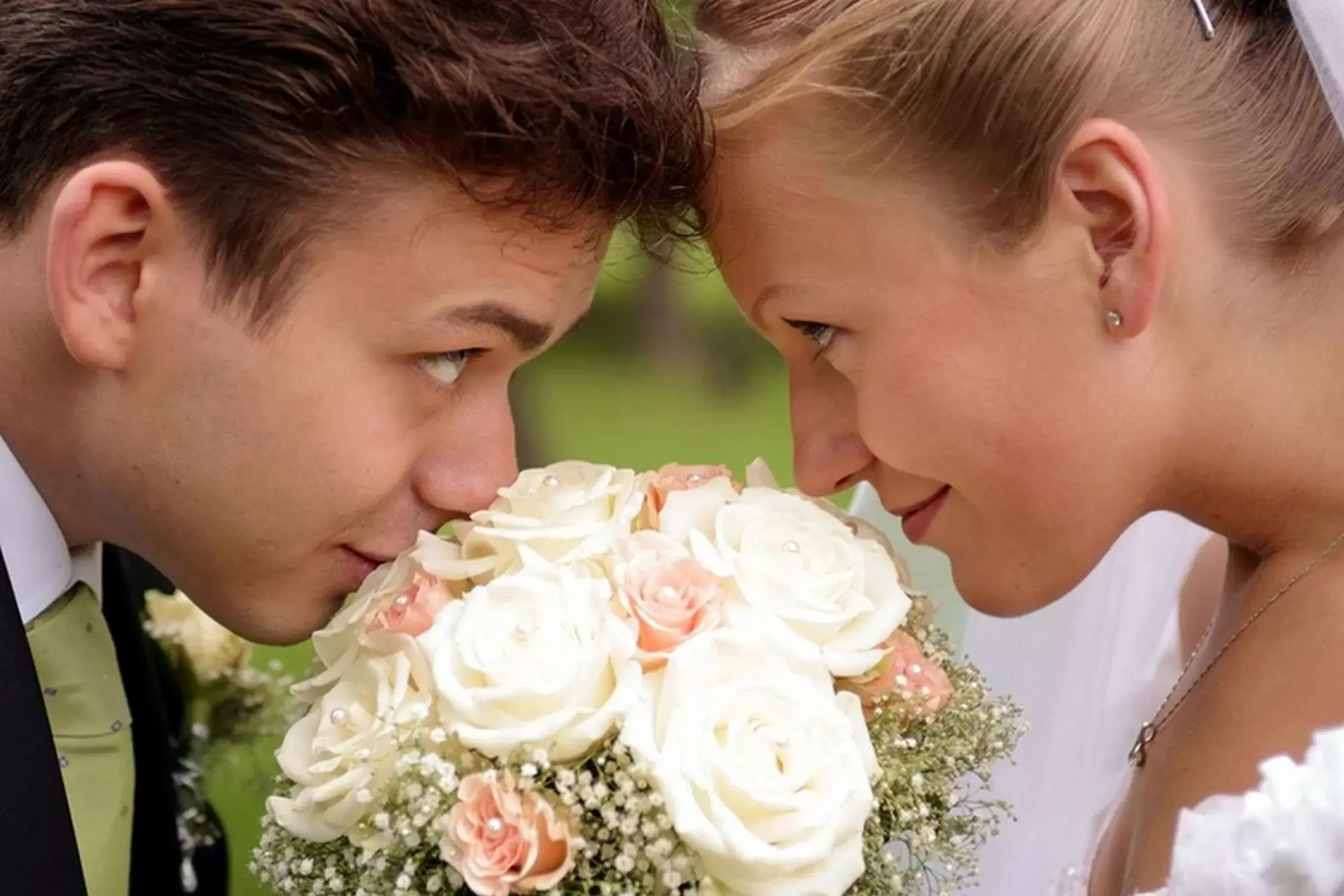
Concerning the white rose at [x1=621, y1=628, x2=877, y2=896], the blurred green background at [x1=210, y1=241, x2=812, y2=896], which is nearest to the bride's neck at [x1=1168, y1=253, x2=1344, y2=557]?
the white rose at [x1=621, y1=628, x2=877, y2=896]

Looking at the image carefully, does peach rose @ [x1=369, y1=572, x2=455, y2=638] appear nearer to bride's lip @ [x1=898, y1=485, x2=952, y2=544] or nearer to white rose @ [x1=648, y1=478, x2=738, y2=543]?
white rose @ [x1=648, y1=478, x2=738, y2=543]

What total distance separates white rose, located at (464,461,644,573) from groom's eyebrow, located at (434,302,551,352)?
0.48 feet

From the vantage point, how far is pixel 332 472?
1.29 meters

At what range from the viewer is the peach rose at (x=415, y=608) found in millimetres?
1111

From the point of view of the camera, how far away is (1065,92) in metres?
1.19

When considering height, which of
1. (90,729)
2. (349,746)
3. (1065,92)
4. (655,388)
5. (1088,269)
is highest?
(1065,92)

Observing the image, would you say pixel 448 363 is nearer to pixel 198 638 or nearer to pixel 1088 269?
pixel 1088 269

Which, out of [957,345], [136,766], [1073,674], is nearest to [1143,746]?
[1073,674]

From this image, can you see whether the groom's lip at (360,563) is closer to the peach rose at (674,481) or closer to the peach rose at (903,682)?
the peach rose at (674,481)

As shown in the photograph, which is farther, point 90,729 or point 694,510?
point 90,729

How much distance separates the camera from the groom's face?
1252 millimetres

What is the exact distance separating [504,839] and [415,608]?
0.23 meters

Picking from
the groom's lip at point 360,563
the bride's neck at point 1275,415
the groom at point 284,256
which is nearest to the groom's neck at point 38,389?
the groom at point 284,256

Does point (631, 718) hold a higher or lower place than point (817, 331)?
lower
